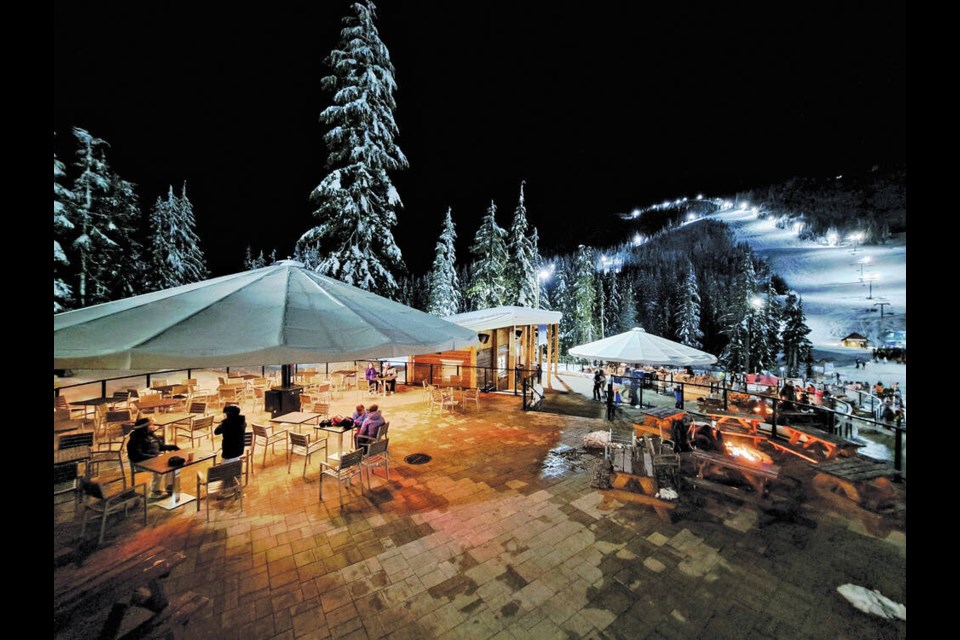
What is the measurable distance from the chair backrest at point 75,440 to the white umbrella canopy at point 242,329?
145 inches

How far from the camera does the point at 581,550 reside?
16.7 feet

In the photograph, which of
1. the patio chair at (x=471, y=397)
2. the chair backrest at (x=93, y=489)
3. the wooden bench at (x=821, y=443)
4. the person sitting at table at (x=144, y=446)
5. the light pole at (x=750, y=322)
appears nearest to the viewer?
the chair backrest at (x=93, y=489)

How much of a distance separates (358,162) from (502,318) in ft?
26.9

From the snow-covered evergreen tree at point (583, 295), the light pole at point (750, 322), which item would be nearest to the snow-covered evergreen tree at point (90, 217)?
the snow-covered evergreen tree at point (583, 295)

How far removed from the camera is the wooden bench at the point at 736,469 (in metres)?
6.20

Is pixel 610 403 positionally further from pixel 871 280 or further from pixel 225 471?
pixel 871 280

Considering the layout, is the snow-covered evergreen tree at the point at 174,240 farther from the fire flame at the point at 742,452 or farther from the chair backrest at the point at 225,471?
the fire flame at the point at 742,452

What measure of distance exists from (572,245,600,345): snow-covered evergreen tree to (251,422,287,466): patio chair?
3512 centimetres

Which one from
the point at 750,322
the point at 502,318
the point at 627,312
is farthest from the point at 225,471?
the point at 627,312

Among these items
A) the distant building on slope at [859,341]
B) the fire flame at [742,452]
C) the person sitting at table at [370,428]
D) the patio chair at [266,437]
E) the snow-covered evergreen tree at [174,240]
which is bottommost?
the fire flame at [742,452]

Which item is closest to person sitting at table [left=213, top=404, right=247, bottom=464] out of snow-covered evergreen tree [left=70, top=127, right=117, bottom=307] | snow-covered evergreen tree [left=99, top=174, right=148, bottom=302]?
snow-covered evergreen tree [left=99, top=174, right=148, bottom=302]
